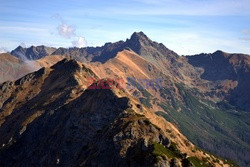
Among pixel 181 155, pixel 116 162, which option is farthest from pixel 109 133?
pixel 181 155

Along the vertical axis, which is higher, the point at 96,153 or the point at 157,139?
the point at 157,139

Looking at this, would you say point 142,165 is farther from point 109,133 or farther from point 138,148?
point 109,133

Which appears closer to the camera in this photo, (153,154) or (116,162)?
(153,154)

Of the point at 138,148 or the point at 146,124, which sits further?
the point at 146,124

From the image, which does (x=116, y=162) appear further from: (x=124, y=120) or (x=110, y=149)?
(x=124, y=120)

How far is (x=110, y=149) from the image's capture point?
17275cm

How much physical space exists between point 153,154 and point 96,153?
42.3 meters

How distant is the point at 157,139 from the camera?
17412cm

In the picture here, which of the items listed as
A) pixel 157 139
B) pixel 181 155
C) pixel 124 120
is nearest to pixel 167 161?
pixel 181 155

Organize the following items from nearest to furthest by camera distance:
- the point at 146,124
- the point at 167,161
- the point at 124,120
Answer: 1. the point at 167,161
2. the point at 146,124
3. the point at 124,120

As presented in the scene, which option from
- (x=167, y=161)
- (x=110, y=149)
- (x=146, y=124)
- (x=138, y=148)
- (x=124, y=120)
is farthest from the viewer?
(x=124, y=120)

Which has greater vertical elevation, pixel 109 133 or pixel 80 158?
pixel 109 133

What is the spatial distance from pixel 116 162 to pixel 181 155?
30.1 meters

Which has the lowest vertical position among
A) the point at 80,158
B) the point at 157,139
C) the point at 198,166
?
the point at 80,158
